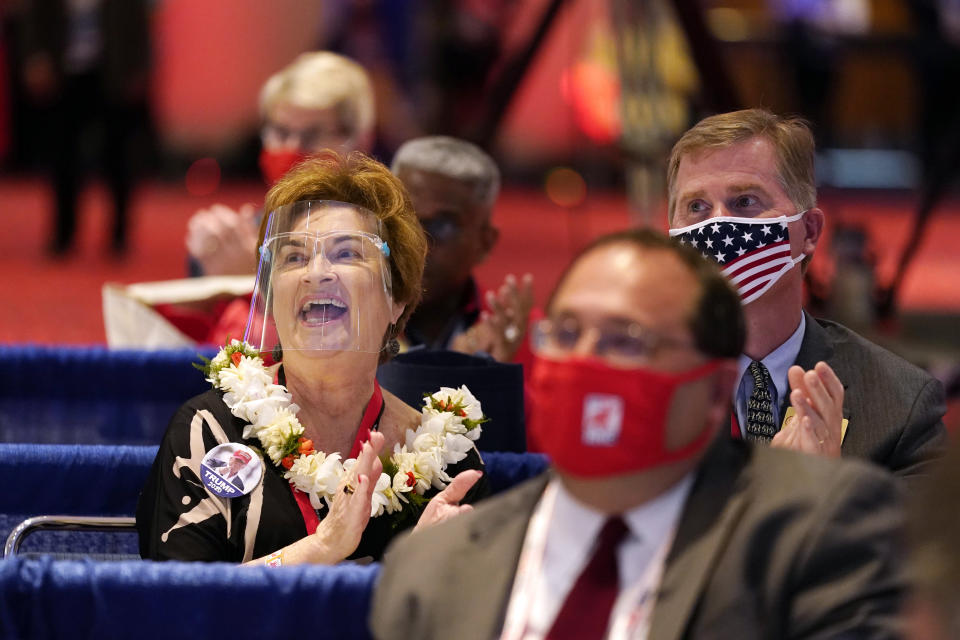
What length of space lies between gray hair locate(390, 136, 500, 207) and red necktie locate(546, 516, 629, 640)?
238cm

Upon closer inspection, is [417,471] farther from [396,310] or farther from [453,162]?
[453,162]

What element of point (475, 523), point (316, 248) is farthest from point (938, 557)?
point (316, 248)

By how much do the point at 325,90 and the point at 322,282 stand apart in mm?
1949

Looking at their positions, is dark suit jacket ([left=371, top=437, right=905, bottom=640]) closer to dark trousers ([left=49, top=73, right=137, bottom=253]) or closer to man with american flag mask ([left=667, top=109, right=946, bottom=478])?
man with american flag mask ([left=667, top=109, right=946, bottom=478])

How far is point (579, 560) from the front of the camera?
193 cm

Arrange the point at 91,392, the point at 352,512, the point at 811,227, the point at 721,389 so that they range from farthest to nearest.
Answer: the point at 91,392 → the point at 811,227 → the point at 352,512 → the point at 721,389

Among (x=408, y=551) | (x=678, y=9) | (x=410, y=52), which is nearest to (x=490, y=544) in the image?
(x=408, y=551)

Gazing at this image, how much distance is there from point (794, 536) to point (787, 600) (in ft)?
0.26

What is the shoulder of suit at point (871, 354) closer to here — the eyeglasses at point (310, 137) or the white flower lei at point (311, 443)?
the white flower lei at point (311, 443)

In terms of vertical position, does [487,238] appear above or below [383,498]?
above

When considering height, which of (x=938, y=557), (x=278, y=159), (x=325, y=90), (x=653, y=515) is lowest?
(x=653, y=515)

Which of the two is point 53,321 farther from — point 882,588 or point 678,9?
point 882,588

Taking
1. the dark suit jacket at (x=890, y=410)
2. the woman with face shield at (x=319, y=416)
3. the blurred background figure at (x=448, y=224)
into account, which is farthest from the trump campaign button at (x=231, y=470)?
the blurred background figure at (x=448, y=224)

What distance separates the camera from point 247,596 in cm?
220
